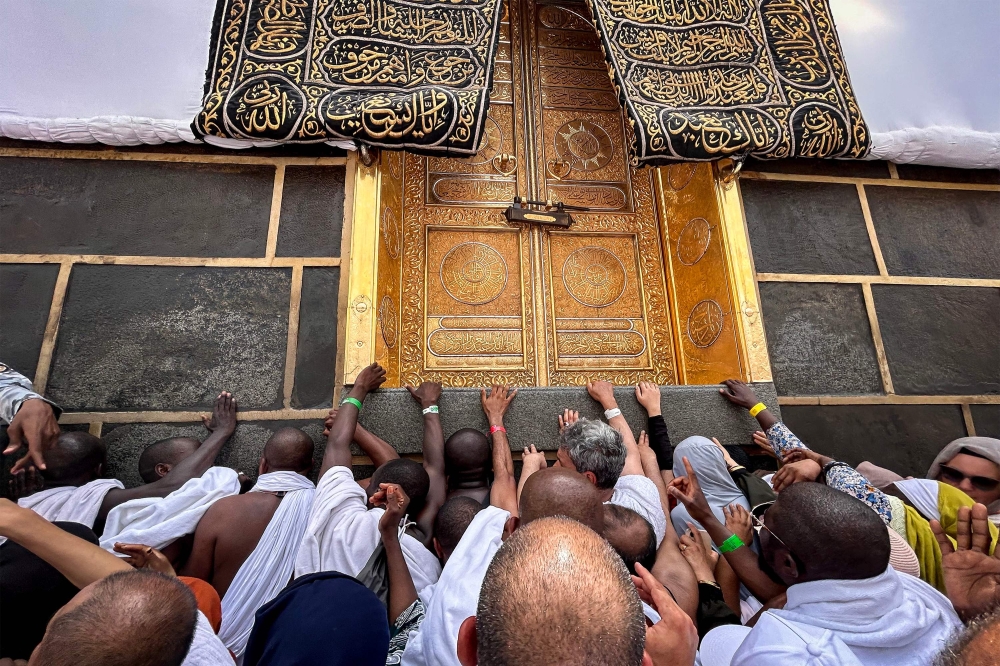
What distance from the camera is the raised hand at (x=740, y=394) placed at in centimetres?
339

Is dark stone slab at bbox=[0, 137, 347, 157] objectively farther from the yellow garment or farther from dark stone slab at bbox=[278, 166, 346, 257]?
the yellow garment

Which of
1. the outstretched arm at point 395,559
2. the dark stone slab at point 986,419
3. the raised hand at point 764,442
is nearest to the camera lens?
the outstretched arm at point 395,559

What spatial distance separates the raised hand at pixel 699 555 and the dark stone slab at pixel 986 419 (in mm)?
3359

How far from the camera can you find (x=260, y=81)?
3623 mm

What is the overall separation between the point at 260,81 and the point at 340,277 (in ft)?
5.15

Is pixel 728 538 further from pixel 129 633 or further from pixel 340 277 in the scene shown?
pixel 340 277

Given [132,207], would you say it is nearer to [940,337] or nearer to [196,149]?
[196,149]

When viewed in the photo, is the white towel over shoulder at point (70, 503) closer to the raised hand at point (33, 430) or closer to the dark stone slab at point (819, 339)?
the raised hand at point (33, 430)

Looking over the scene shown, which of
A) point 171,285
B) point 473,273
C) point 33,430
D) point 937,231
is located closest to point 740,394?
point 473,273

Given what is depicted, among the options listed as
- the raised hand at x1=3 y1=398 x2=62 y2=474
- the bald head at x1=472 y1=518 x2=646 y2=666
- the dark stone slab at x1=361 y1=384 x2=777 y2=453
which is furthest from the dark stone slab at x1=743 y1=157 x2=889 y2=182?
the raised hand at x1=3 y1=398 x2=62 y2=474

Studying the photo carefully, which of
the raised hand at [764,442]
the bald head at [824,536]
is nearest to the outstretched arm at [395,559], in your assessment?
the bald head at [824,536]

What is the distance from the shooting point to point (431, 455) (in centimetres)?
287

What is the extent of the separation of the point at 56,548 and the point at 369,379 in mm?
1835

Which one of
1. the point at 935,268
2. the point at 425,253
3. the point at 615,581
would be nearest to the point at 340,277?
the point at 425,253
